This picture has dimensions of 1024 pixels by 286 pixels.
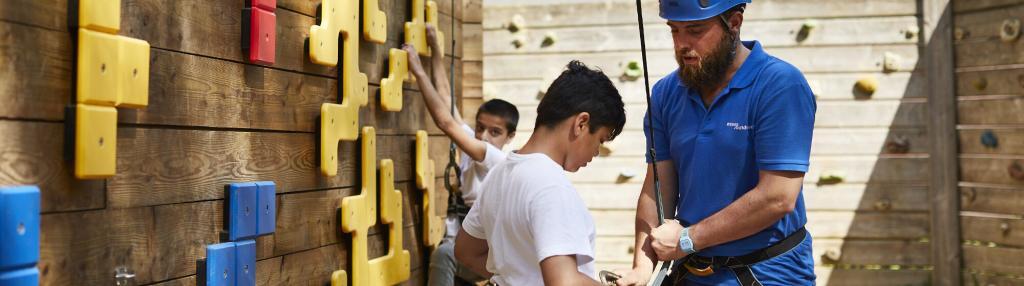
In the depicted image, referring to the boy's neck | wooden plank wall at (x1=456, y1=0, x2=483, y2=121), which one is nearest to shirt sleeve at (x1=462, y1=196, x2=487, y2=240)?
the boy's neck

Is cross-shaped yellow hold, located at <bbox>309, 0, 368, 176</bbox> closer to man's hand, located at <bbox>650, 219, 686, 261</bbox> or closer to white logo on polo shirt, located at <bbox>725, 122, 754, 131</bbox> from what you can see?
man's hand, located at <bbox>650, 219, 686, 261</bbox>

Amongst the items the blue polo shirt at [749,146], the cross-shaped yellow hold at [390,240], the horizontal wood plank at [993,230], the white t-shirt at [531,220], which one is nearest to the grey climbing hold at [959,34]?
the horizontal wood plank at [993,230]

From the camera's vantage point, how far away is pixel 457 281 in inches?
153

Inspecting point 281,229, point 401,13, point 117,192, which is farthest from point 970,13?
point 117,192

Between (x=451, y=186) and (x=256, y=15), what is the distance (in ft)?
5.52

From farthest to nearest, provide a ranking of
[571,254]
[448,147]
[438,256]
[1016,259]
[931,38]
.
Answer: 1. [931,38]
2. [1016,259]
3. [448,147]
4. [438,256]
5. [571,254]

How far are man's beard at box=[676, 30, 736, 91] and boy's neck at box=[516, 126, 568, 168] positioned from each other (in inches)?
14.4

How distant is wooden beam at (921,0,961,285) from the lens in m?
5.45

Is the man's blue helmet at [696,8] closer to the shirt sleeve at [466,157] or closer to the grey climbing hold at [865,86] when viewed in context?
the shirt sleeve at [466,157]

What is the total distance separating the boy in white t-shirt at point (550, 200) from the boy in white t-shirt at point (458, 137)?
51.3 inches

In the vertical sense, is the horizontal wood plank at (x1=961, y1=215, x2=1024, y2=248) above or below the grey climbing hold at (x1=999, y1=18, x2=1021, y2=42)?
below

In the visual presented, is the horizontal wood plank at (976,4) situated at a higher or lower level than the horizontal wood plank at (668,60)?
higher

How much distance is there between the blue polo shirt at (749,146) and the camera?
2.22 m

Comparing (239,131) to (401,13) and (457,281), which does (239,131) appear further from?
(457,281)
